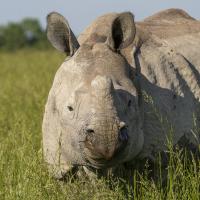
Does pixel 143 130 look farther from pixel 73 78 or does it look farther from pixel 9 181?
pixel 9 181

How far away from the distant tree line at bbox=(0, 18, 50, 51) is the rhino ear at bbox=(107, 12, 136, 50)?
149ft

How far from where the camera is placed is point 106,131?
473 cm

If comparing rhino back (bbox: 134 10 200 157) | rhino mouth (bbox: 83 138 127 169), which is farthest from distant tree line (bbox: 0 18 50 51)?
rhino mouth (bbox: 83 138 127 169)

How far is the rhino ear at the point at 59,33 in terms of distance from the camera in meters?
5.62

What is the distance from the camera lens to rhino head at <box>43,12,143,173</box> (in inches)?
189

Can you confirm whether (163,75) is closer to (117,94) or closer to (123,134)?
(117,94)

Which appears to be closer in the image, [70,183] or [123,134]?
[123,134]

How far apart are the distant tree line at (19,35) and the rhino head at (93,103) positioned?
1791 inches

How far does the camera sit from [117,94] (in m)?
5.05

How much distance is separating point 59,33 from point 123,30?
1.71 feet

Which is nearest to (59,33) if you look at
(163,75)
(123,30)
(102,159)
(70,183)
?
(123,30)

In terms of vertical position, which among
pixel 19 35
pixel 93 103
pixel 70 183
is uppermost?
pixel 93 103

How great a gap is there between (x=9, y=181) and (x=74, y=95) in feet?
2.87

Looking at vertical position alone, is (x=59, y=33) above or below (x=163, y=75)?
above
